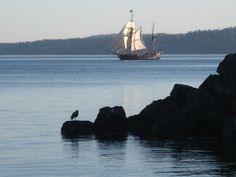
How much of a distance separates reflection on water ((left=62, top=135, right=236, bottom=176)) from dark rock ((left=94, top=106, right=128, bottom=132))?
1.67 meters

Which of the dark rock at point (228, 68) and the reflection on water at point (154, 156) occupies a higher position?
the dark rock at point (228, 68)

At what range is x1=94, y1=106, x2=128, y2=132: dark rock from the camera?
40062 mm

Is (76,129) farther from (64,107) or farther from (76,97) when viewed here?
(76,97)

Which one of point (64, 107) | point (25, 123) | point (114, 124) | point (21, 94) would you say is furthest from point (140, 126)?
point (21, 94)

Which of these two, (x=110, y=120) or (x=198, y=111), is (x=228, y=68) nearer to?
(x=198, y=111)

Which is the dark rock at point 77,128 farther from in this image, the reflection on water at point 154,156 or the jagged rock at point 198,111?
the jagged rock at point 198,111

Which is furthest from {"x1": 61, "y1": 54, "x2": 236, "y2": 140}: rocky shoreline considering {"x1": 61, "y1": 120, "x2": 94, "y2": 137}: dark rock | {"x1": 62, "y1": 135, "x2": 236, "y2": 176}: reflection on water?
{"x1": 62, "y1": 135, "x2": 236, "y2": 176}: reflection on water

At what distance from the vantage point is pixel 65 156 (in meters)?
32.7

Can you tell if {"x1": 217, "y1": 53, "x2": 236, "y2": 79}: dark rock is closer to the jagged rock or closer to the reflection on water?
the jagged rock

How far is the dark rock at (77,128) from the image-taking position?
39.7 meters

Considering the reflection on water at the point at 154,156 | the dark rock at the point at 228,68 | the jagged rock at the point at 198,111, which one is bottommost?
the reflection on water at the point at 154,156

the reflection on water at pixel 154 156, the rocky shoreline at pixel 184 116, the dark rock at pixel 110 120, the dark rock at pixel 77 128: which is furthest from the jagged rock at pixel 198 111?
the dark rock at pixel 77 128

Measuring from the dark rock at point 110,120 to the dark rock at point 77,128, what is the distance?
1.21 ft

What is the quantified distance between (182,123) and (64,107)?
1914cm
